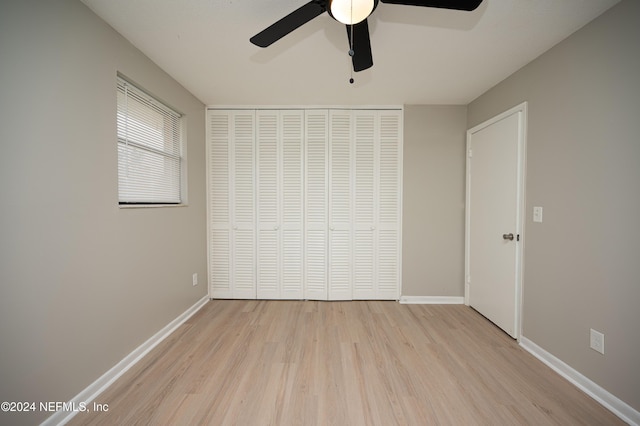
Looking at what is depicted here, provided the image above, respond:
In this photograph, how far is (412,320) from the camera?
2516mm

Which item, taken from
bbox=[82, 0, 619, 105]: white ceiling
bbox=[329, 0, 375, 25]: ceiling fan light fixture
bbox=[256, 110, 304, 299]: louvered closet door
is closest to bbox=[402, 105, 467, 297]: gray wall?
bbox=[82, 0, 619, 105]: white ceiling

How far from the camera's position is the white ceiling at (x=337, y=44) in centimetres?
148

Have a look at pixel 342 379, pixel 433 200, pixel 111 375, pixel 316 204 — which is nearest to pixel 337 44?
pixel 316 204

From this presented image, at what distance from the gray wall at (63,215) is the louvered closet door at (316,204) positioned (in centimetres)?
164

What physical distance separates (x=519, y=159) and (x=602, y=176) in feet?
2.15

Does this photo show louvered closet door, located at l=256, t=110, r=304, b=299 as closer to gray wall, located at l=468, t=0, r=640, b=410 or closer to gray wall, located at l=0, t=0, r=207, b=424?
gray wall, located at l=0, t=0, r=207, b=424

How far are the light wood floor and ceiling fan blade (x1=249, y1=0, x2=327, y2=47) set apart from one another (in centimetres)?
216

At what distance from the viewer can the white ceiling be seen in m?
1.48

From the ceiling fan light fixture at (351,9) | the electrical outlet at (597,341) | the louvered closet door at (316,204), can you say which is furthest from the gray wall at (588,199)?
the louvered closet door at (316,204)

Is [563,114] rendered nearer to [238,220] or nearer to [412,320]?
[412,320]

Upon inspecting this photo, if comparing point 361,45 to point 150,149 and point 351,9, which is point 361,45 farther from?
point 150,149

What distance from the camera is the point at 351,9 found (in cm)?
116

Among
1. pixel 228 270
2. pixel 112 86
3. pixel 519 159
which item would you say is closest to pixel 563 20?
pixel 519 159

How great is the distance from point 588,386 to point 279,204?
9.76ft
